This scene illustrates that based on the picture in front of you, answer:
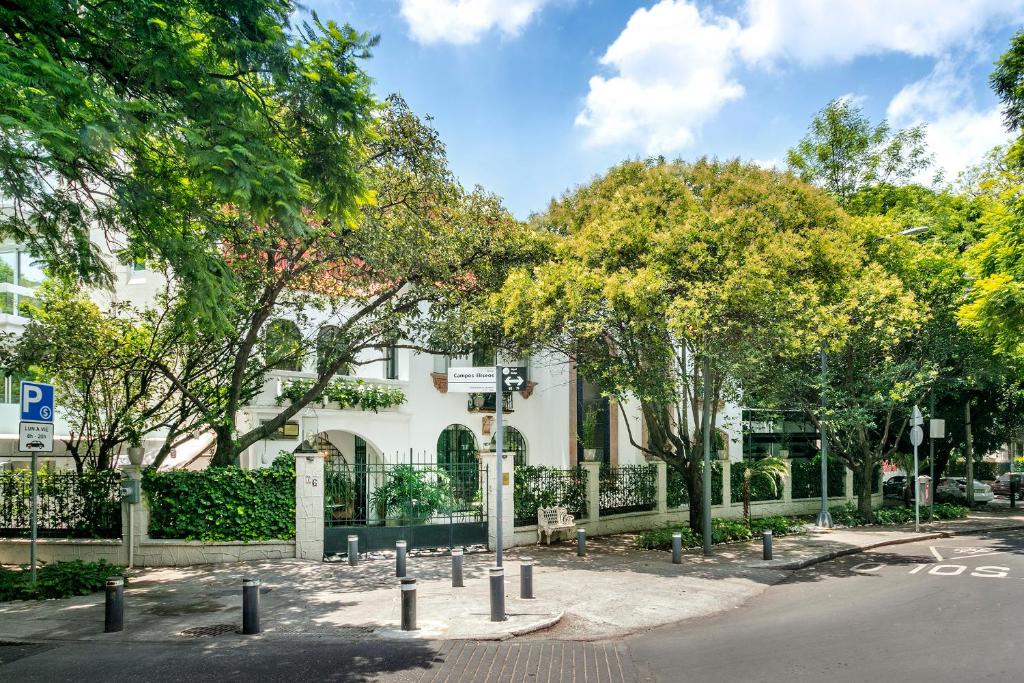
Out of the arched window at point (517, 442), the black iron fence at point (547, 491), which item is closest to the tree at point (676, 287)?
the black iron fence at point (547, 491)

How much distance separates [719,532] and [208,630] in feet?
39.8

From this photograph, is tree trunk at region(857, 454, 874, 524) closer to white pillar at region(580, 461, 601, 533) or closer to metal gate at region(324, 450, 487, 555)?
white pillar at region(580, 461, 601, 533)

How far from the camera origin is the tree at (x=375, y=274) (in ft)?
46.0

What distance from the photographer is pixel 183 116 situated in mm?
8953

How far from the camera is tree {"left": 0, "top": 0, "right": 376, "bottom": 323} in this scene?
750cm

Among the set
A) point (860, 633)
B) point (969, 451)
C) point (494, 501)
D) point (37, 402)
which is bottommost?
point (860, 633)

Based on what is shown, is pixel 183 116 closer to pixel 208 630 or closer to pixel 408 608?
pixel 208 630

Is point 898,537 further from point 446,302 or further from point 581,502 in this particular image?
point 446,302

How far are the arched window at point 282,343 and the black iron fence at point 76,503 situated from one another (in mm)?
3687

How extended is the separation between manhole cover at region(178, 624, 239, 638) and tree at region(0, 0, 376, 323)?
3.92 meters

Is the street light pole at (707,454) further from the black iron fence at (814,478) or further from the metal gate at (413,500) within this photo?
the black iron fence at (814,478)

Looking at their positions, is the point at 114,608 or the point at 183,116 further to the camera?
the point at 114,608

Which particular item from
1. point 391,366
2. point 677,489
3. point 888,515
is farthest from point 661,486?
point 888,515

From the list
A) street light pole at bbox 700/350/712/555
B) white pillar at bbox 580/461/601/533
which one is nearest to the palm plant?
white pillar at bbox 580/461/601/533
